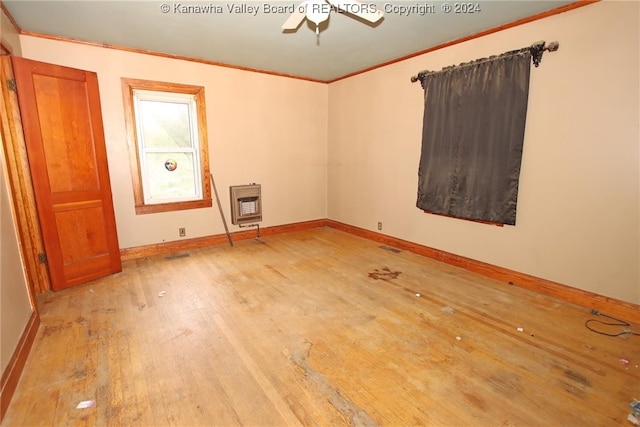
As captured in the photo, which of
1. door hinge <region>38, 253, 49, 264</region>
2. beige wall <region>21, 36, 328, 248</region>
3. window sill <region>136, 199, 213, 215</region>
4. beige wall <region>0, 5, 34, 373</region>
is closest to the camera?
beige wall <region>0, 5, 34, 373</region>

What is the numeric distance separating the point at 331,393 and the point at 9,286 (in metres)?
2.16

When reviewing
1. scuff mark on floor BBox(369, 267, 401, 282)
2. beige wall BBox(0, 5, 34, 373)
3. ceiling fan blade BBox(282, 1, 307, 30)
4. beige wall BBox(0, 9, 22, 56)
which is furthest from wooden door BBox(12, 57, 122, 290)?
scuff mark on floor BBox(369, 267, 401, 282)

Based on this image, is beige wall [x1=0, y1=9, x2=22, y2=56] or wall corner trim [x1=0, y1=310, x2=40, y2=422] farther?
beige wall [x1=0, y1=9, x2=22, y2=56]

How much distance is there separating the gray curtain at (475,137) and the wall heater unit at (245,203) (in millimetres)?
2364

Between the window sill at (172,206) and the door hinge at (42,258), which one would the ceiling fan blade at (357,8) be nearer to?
the window sill at (172,206)

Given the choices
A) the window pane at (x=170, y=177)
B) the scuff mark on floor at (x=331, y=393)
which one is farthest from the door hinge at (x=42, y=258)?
the scuff mark on floor at (x=331, y=393)

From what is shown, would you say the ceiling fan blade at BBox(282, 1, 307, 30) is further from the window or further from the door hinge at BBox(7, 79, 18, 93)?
the door hinge at BBox(7, 79, 18, 93)

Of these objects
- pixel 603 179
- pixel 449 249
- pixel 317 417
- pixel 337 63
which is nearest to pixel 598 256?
pixel 603 179

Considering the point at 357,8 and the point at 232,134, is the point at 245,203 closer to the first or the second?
the point at 232,134

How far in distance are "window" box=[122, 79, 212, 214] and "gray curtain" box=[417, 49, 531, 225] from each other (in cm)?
292

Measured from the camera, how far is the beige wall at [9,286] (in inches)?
71.2

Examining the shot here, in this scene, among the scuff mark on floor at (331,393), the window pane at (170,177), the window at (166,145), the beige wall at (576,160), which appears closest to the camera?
the scuff mark on floor at (331,393)

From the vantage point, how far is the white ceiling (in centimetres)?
257

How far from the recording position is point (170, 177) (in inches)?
165
